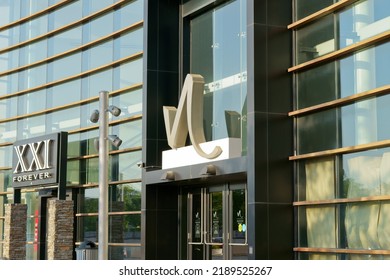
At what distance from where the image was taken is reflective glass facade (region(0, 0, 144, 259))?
30.5 metres

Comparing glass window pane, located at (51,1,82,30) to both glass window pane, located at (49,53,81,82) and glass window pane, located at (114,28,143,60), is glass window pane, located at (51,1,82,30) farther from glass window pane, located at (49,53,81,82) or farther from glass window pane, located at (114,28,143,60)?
glass window pane, located at (114,28,143,60)

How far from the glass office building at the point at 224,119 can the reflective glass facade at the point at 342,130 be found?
40mm

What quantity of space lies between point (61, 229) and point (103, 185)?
A: 7.69 m

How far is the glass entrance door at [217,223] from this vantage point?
81.0 feet

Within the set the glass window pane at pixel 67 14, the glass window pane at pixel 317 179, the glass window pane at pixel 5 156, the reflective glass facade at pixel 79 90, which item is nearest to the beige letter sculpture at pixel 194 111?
the glass window pane at pixel 317 179

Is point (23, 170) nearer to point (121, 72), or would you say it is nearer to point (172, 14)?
point (121, 72)

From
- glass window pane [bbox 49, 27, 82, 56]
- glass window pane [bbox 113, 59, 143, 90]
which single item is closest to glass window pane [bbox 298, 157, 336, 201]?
glass window pane [bbox 113, 59, 143, 90]

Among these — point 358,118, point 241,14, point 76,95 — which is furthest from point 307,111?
point 76,95

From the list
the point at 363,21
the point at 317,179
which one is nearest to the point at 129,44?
the point at 317,179

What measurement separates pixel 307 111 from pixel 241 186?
4256mm

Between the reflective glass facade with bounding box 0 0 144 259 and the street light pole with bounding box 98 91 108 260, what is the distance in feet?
13.4

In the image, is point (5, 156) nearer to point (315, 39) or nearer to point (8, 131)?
point (8, 131)

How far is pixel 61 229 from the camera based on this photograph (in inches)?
1268

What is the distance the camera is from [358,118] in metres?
20.0
